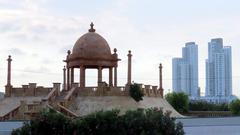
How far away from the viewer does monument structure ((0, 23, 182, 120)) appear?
3825 centimetres

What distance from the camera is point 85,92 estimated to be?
4031cm

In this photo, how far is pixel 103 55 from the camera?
41.8 m

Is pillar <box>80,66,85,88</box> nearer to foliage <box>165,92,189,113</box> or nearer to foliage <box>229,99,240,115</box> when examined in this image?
foliage <box>165,92,189,113</box>

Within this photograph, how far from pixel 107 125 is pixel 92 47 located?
667 inches


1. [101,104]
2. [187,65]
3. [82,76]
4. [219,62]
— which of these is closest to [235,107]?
[82,76]

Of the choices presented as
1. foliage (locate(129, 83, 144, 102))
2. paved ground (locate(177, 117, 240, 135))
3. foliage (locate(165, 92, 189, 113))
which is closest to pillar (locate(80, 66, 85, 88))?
foliage (locate(129, 83, 144, 102))

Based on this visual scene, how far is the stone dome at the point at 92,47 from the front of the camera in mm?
41750

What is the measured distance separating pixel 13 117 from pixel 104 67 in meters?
8.93

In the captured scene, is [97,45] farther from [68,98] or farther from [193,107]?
[193,107]

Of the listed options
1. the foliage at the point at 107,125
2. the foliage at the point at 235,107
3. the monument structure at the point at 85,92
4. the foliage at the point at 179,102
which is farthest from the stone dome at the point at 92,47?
the foliage at the point at 235,107

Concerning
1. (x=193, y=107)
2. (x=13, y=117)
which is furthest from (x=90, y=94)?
(x=193, y=107)

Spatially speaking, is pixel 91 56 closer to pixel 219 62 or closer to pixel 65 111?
pixel 65 111

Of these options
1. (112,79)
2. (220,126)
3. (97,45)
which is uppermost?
(97,45)

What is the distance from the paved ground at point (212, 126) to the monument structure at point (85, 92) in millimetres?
6927
